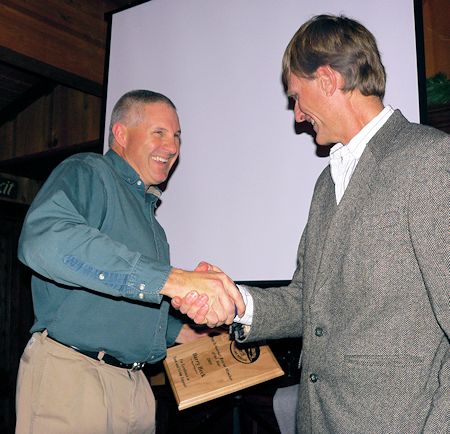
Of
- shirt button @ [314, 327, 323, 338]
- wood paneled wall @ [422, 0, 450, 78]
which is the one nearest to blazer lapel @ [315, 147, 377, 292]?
shirt button @ [314, 327, 323, 338]

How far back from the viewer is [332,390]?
162 cm

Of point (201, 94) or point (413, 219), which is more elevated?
point (201, 94)

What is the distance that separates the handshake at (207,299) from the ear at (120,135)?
88cm

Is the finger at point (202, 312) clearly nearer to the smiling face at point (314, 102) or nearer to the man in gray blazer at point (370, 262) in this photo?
the man in gray blazer at point (370, 262)

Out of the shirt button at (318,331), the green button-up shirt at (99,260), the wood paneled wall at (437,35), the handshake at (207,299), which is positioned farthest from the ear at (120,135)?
the wood paneled wall at (437,35)

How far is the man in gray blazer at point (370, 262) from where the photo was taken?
1.43 meters

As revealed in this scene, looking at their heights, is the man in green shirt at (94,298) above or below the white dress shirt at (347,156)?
below

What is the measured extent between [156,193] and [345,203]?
1.21 m

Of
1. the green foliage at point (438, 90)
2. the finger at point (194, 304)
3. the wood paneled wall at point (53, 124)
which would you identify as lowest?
the finger at point (194, 304)

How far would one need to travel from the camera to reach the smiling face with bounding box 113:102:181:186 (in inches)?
101

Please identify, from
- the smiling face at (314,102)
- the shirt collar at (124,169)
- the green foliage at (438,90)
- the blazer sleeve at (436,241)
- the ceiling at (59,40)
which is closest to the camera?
the blazer sleeve at (436,241)

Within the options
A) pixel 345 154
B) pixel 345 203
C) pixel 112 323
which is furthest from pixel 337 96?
pixel 112 323

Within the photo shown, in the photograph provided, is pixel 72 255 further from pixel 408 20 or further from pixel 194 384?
pixel 408 20

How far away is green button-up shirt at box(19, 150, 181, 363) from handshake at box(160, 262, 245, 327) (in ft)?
0.41
